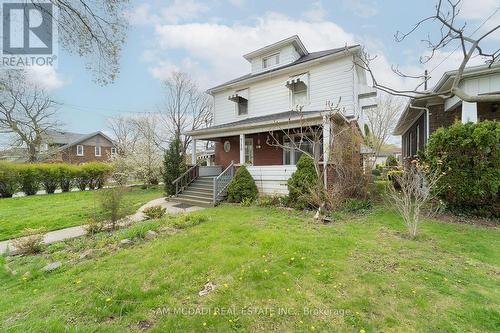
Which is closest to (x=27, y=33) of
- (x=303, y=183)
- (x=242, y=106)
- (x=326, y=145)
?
(x=303, y=183)

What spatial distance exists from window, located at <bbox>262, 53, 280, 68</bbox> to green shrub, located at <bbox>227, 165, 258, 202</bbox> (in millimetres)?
7639

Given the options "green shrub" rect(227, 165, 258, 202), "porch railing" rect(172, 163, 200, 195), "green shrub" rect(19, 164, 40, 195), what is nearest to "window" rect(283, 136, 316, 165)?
"green shrub" rect(227, 165, 258, 202)

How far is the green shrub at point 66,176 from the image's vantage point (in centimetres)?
1558

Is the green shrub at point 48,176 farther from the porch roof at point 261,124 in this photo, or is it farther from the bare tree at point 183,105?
the bare tree at point 183,105

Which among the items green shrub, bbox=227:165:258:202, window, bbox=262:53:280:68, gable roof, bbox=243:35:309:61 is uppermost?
gable roof, bbox=243:35:309:61

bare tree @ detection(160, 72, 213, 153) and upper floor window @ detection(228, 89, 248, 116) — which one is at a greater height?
bare tree @ detection(160, 72, 213, 153)

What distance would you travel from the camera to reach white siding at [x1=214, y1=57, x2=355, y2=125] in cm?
1082

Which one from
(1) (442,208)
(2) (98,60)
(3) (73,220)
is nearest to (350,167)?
(1) (442,208)

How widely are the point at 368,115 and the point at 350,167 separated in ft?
56.4

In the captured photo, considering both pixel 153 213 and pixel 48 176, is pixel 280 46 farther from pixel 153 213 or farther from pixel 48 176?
pixel 48 176

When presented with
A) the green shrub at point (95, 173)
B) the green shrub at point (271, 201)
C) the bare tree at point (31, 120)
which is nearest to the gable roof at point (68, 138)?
the bare tree at point (31, 120)

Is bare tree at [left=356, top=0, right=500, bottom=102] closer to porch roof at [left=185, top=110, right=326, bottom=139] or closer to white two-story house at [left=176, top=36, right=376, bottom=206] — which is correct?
white two-story house at [left=176, top=36, right=376, bottom=206]

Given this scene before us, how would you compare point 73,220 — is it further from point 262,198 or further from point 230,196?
point 262,198

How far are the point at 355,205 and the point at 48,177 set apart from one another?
1815cm
